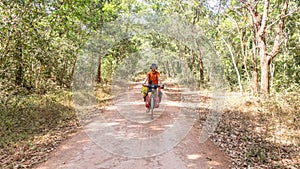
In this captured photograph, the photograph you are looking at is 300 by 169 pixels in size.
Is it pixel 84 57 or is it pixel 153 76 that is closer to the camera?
pixel 153 76

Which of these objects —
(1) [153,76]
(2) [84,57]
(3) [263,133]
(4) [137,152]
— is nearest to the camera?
(4) [137,152]

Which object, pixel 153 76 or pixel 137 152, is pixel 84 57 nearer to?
pixel 153 76

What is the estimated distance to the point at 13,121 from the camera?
30.2 feet

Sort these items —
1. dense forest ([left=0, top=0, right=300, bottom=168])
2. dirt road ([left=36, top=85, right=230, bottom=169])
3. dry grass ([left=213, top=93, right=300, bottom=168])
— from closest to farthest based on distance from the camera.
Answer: dirt road ([left=36, top=85, right=230, bottom=169]) → dry grass ([left=213, top=93, right=300, bottom=168]) → dense forest ([left=0, top=0, right=300, bottom=168])

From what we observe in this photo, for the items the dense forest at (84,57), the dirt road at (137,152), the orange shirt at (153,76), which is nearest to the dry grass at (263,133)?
the dense forest at (84,57)

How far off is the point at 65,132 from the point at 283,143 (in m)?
7.31

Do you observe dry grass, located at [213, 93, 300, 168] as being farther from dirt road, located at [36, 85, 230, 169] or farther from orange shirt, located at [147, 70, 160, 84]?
orange shirt, located at [147, 70, 160, 84]

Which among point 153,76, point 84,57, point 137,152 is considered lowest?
point 137,152

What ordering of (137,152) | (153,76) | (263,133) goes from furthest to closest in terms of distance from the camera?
1. (153,76)
2. (263,133)
3. (137,152)

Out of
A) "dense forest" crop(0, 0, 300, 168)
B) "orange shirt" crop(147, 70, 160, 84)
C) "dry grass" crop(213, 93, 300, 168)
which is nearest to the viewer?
"dry grass" crop(213, 93, 300, 168)

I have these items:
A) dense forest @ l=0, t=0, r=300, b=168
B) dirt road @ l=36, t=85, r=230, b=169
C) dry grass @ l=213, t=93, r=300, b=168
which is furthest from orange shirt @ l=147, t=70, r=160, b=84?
dense forest @ l=0, t=0, r=300, b=168

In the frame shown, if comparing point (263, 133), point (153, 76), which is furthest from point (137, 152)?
point (263, 133)

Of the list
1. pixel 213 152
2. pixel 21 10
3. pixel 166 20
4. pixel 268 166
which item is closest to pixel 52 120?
pixel 21 10

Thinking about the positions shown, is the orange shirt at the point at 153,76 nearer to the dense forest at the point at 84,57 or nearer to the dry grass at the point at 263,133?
the dry grass at the point at 263,133
